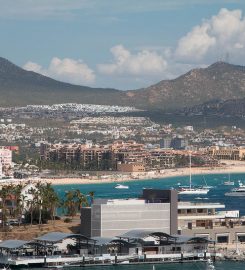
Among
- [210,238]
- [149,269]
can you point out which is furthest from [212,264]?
[210,238]

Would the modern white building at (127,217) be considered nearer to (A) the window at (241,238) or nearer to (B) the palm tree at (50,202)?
(A) the window at (241,238)

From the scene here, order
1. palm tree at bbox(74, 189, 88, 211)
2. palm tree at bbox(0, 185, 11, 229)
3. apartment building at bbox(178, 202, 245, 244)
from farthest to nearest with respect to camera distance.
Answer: palm tree at bbox(74, 189, 88, 211) < palm tree at bbox(0, 185, 11, 229) < apartment building at bbox(178, 202, 245, 244)

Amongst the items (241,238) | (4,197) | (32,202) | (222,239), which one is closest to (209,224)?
(222,239)

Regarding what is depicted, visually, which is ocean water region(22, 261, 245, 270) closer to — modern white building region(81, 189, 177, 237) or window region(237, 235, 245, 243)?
modern white building region(81, 189, 177, 237)

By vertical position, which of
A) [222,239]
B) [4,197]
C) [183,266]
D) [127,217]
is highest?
[4,197]

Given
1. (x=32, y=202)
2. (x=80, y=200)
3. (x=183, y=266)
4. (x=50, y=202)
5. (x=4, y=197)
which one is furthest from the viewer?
(x=4, y=197)

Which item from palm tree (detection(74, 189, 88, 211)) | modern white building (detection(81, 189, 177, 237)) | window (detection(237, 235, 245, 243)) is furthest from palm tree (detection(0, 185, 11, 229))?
window (detection(237, 235, 245, 243))

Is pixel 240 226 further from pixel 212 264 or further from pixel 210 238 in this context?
pixel 212 264

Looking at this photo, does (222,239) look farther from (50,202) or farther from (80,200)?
(50,202)

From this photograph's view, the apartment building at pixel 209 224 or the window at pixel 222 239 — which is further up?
the apartment building at pixel 209 224

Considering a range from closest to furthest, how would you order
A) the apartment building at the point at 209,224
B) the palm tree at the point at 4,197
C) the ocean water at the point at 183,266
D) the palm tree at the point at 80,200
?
the ocean water at the point at 183,266
the apartment building at the point at 209,224
the palm tree at the point at 4,197
the palm tree at the point at 80,200

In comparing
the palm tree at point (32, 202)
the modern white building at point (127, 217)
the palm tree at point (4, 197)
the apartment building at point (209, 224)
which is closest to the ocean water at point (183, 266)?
the apartment building at point (209, 224)
